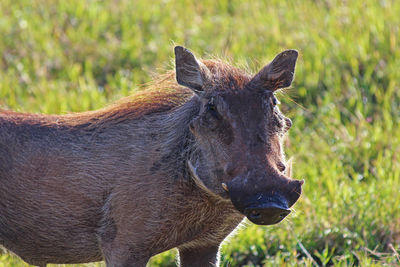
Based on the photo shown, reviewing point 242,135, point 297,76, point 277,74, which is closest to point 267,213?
point 242,135

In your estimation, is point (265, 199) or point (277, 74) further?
point (277, 74)

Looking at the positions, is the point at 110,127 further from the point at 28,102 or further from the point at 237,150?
the point at 28,102

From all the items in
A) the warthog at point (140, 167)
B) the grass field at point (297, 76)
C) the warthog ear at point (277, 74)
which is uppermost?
the warthog ear at point (277, 74)

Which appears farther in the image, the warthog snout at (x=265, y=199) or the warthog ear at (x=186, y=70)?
the warthog ear at (x=186, y=70)

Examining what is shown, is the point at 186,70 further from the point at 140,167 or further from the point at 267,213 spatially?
the point at 267,213

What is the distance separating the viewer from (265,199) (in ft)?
9.82

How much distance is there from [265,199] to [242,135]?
14.0 inches

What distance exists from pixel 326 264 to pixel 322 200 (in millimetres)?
527

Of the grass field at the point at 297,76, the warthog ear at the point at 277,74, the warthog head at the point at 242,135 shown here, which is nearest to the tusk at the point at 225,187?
the warthog head at the point at 242,135

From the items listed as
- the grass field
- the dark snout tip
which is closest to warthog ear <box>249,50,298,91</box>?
the dark snout tip

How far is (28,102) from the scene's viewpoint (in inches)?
243

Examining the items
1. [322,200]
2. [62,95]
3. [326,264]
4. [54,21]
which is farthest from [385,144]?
[54,21]

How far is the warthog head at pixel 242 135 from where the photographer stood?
9.95ft

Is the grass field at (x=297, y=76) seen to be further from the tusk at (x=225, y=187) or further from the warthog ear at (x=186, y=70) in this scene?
the tusk at (x=225, y=187)
